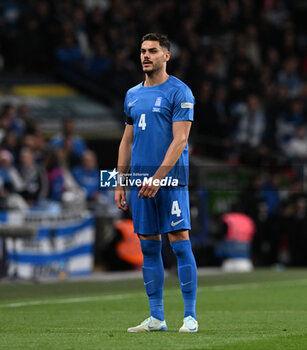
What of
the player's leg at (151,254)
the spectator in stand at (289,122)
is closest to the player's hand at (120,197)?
the player's leg at (151,254)

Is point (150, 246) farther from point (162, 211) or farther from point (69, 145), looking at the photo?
point (69, 145)

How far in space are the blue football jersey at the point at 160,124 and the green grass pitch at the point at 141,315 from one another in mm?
1274

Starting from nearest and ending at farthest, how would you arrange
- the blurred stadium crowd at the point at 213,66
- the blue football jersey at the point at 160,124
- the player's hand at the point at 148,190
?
the player's hand at the point at 148,190 → the blue football jersey at the point at 160,124 → the blurred stadium crowd at the point at 213,66

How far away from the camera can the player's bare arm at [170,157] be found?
22.6 ft

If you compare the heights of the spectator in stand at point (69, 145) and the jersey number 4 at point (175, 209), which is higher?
the spectator in stand at point (69, 145)

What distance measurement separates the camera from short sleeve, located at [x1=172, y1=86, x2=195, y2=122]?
278 inches

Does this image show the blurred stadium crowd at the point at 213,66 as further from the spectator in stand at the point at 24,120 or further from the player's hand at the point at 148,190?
the player's hand at the point at 148,190

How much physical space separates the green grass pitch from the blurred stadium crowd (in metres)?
6.22

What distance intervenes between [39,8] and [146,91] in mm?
14976

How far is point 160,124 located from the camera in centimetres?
714

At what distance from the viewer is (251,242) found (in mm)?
18859

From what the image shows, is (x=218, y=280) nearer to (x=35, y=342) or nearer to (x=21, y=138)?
(x=21, y=138)

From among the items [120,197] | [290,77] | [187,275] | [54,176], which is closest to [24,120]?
[54,176]

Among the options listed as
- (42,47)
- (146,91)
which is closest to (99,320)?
(146,91)
